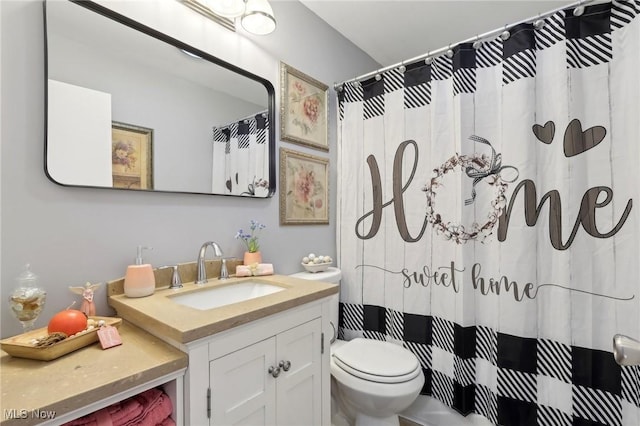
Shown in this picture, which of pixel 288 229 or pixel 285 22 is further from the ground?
pixel 285 22

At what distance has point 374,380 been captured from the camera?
1353mm

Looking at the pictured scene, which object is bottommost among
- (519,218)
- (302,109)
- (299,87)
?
(519,218)

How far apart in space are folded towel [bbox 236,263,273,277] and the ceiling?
1.63m

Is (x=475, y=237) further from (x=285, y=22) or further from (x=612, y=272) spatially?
(x=285, y=22)

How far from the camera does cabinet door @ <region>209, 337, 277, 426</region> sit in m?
0.85

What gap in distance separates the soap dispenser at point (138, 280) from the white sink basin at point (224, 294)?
100mm

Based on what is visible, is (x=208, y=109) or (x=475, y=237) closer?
(x=208, y=109)

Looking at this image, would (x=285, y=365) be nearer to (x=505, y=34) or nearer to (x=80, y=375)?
(x=80, y=375)

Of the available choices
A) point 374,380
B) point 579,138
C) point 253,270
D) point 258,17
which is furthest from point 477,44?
point 374,380

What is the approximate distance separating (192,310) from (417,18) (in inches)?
84.3

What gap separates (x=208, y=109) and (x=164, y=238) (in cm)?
62

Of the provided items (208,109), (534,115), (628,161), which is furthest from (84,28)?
(628,161)

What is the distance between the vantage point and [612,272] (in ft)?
3.88

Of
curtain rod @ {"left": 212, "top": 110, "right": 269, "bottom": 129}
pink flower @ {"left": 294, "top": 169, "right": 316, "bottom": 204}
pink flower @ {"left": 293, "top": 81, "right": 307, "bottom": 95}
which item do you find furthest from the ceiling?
pink flower @ {"left": 294, "top": 169, "right": 316, "bottom": 204}
